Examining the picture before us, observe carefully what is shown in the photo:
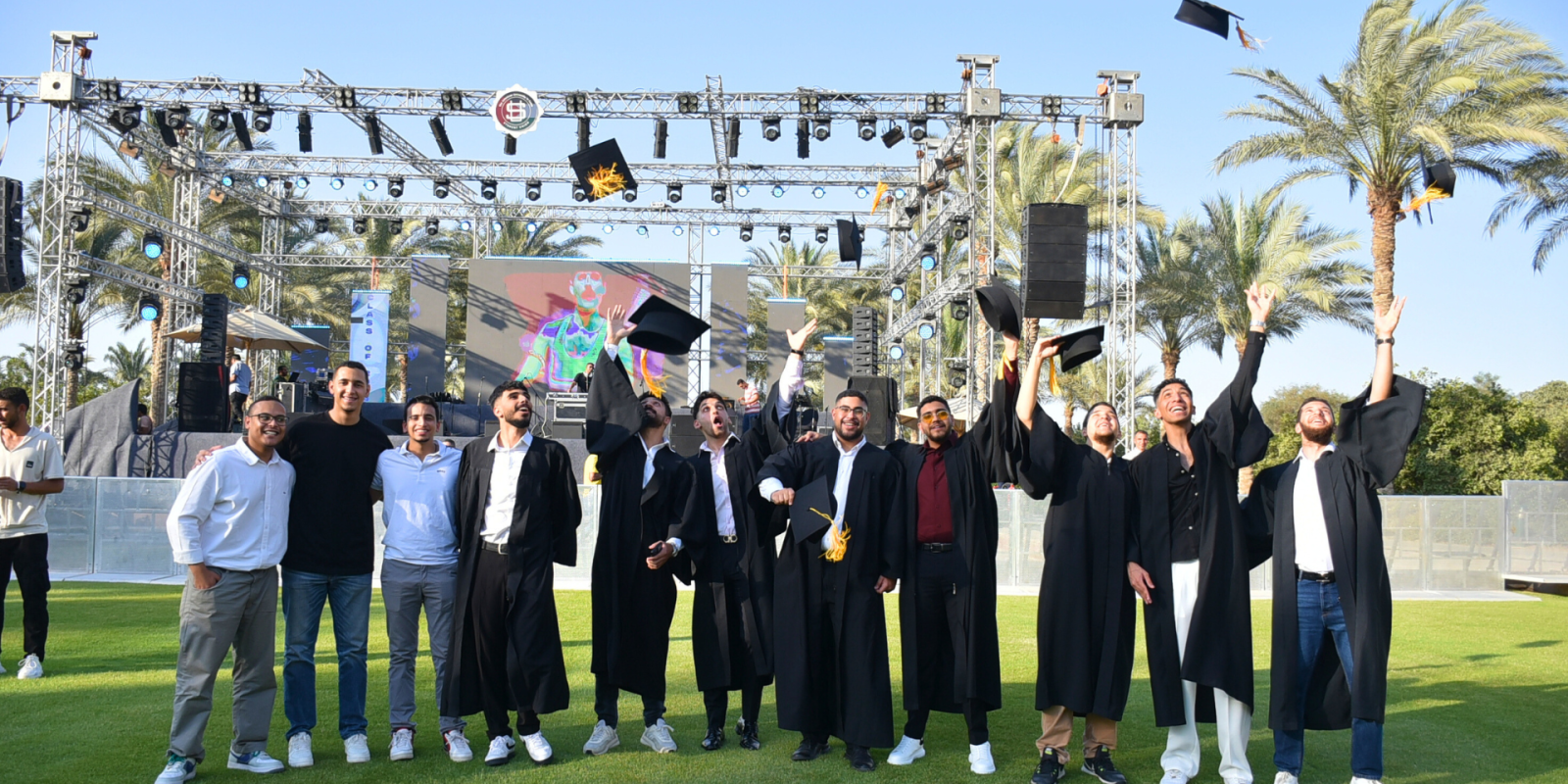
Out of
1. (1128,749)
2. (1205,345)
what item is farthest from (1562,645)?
(1205,345)

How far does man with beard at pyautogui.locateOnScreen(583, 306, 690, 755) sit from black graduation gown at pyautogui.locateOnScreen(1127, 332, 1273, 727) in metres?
2.40

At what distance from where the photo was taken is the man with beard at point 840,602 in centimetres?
564

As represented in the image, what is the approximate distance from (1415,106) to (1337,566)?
15.1m

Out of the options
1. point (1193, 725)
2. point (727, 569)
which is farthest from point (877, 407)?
point (1193, 725)

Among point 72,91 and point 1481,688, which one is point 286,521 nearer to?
point 1481,688

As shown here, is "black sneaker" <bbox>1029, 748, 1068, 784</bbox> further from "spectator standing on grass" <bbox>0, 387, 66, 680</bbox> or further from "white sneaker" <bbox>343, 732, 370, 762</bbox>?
"spectator standing on grass" <bbox>0, 387, 66, 680</bbox>

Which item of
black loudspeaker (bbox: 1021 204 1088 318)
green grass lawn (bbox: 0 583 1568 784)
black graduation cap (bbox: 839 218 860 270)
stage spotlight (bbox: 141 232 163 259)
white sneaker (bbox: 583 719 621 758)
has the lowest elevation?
green grass lawn (bbox: 0 583 1568 784)

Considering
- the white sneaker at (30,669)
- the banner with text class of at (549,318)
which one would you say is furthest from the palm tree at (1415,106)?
the white sneaker at (30,669)

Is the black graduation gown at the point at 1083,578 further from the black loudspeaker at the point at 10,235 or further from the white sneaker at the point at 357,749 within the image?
the black loudspeaker at the point at 10,235

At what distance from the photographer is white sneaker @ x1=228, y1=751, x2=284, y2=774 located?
5.17m

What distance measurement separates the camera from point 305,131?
2014cm

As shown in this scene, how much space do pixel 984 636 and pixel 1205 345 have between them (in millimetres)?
21821

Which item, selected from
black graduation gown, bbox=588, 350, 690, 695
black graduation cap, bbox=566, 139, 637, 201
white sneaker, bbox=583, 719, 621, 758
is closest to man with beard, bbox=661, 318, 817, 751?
black graduation gown, bbox=588, 350, 690, 695

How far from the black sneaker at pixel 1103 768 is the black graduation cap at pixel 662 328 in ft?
10.2
